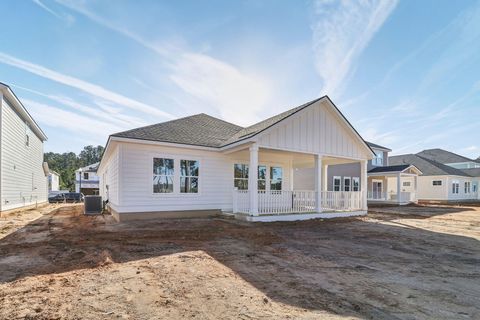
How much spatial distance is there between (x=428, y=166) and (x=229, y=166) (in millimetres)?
30219

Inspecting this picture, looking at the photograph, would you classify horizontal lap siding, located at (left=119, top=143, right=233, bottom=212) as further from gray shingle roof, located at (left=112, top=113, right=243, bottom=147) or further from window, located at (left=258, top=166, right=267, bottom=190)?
window, located at (left=258, top=166, right=267, bottom=190)

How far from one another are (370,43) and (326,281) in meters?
11.0

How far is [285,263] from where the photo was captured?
5.01 m

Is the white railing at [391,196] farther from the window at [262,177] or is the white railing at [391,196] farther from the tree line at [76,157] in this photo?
the tree line at [76,157]

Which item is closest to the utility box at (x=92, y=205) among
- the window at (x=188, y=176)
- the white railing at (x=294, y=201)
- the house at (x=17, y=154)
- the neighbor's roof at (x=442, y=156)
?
the house at (x=17, y=154)

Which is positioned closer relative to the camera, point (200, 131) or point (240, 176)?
point (240, 176)

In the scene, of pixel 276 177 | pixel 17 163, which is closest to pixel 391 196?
pixel 276 177

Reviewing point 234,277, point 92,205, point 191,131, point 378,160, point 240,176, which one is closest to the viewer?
point 234,277

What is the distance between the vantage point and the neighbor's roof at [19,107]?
39.0 ft

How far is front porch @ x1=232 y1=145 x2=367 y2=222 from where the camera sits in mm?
10664

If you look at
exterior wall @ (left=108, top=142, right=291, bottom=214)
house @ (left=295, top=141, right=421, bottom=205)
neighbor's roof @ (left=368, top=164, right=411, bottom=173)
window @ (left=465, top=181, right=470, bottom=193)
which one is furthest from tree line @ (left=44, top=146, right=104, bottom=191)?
window @ (left=465, top=181, right=470, bottom=193)

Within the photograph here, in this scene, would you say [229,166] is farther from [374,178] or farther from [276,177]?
[374,178]

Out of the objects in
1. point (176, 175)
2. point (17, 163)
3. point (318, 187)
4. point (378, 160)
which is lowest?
point (318, 187)

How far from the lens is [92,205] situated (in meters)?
13.7
